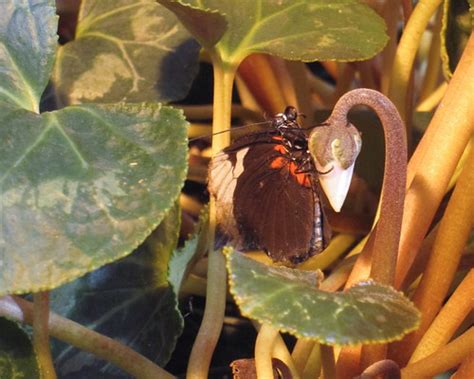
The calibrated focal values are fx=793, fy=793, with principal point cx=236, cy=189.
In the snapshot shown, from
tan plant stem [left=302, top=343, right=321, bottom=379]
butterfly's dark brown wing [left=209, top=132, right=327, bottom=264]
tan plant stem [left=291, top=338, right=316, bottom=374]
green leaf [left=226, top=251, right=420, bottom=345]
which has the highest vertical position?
green leaf [left=226, top=251, right=420, bottom=345]

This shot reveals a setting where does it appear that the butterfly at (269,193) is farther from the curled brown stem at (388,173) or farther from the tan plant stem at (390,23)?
the tan plant stem at (390,23)

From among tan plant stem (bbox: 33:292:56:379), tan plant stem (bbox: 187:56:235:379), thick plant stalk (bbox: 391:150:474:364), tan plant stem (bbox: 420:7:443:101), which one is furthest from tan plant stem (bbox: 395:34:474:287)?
tan plant stem (bbox: 420:7:443:101)

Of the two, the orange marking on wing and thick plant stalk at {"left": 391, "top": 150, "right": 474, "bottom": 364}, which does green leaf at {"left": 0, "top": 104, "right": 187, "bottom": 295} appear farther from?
Answer: thick plant stalk at {"left": 391, "top": 150, "right": 474, "bottom": 364}

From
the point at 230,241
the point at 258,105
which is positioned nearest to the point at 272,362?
the point at 230,241

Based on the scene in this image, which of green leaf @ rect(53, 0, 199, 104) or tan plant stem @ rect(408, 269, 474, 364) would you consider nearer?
tan plant stem @ rect(408, 269, 474, 364)

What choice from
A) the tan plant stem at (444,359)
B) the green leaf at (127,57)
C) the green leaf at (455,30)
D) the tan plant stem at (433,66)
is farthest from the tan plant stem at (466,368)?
the tan plant stem at (433,66)

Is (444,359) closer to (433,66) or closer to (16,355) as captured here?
(16,355)

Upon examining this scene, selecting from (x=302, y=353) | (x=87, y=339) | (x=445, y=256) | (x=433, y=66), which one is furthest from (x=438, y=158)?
(x=433, y=66)
